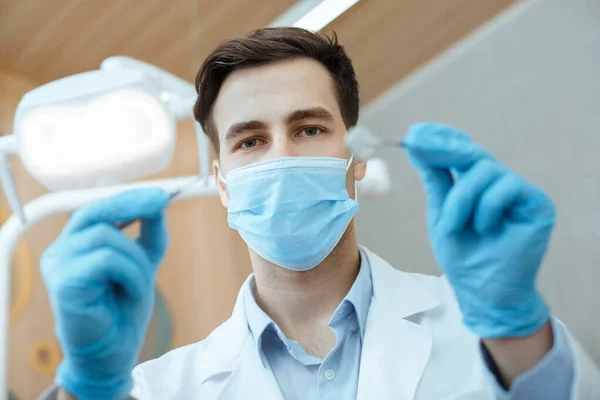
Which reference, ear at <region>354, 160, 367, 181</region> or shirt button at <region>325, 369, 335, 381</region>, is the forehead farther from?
shirt button at <region>325, 369, 335, 381</region>

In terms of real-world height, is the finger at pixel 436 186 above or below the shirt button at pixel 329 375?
above

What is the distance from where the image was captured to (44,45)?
1643 mm

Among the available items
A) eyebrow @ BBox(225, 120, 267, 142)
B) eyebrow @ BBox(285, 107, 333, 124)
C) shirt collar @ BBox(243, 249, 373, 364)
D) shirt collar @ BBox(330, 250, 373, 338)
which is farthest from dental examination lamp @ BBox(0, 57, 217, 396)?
shirt collar @ BBox(330, 250, 373, 338)

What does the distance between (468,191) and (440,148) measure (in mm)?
72

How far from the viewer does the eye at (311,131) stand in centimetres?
116

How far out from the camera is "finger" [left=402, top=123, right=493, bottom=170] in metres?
0.74

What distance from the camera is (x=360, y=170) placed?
127 centimetres

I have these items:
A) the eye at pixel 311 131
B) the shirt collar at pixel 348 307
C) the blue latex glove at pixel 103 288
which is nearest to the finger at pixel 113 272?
the blue latex glove at pixel 103 288

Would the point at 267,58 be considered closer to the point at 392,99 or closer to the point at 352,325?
the point at 392,99

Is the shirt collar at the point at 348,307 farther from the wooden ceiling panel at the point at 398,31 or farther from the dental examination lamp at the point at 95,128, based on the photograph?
the wooden ceiling panel at the point at 398,31

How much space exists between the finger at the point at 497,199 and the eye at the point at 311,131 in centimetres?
49

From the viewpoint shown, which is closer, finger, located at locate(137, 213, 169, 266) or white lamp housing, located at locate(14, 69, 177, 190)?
finger, located at locate(137, 213, 169, 266)

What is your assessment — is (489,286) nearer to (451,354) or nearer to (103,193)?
(451,354)

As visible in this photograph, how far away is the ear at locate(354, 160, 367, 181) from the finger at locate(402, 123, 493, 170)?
0.46 m
